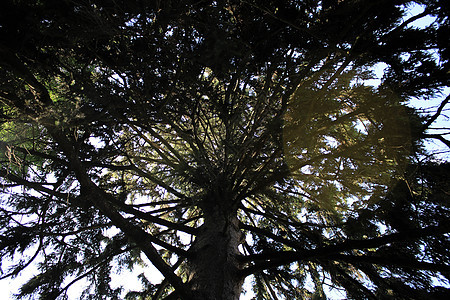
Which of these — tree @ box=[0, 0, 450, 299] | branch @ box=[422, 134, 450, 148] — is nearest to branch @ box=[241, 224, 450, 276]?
tree @ box=[0, 0, 450, 299]

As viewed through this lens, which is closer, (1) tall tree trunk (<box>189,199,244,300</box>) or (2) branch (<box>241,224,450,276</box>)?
(2) branch (<box>241,224,450,276</box>)

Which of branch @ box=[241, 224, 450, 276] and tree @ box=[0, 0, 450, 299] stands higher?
tree @ box=[0, 0, 450, 299]

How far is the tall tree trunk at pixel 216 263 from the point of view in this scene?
2686 millimetres

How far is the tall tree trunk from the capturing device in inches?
106

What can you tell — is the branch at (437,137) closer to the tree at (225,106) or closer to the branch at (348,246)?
the tree at (225,106)

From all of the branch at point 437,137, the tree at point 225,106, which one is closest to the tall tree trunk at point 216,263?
the tree at point 225,106

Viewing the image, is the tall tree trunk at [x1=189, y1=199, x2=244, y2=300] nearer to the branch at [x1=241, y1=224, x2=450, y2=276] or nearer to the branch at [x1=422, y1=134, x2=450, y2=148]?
the branch at [x1=241, y1=224, x2=450, y2=276]

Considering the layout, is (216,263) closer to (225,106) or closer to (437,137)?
(225,106)

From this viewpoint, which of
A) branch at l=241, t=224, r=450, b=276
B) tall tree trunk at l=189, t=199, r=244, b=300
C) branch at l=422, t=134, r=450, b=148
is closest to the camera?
branch at l=241, t=224, r=450, b=276

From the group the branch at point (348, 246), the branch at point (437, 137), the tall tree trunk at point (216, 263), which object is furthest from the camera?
the tall tree trunk at point (216, 263)

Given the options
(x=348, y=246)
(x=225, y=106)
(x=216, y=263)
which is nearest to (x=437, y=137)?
(x=348, y=246)

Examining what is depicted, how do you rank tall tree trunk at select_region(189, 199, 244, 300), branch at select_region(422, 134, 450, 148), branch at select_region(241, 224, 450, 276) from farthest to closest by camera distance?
tall tree trunk at select_region(189, 199, 244, 300) < branch at select_region(422, 134, 450, 148) < branch at select_region(241, 224, 450, 276)

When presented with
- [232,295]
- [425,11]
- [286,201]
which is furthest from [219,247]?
[425,11]

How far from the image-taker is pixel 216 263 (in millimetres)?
2992
